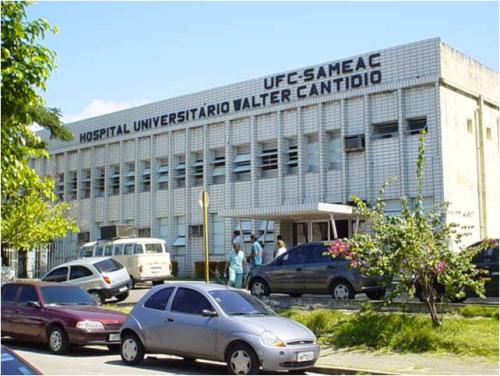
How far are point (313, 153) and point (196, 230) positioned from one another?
24.8 feet

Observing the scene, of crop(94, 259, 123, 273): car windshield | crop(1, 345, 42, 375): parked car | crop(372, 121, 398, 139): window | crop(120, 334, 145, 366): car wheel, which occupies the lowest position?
crop(120, 334, 145, 366): car wheel

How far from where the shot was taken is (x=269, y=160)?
3159 centimetres

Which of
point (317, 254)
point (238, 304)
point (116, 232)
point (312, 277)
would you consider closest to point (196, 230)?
point (116, 232)

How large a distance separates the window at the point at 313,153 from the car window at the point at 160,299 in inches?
688

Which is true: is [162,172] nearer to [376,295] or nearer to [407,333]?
[376,295]

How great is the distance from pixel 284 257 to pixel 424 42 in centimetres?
1165

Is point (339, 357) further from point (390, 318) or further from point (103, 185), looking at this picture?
point (103, 185)

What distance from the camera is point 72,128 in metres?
41.3

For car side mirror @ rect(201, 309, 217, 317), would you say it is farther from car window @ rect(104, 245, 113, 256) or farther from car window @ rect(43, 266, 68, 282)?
car window @ rect(104, 245, 113, 256)

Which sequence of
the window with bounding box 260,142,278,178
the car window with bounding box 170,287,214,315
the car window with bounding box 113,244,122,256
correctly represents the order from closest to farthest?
the car window with bounding box 170,287,214,315 → the car window with bounding box 113,244,122,256 → the window with bounding box 260,142,278,178

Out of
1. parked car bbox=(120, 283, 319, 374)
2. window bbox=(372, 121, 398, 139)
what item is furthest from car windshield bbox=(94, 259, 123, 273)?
window bbox=(372, 121, 398, 139)

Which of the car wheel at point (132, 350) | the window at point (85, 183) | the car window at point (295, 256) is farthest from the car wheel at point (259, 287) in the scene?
the window at point (85, 183)

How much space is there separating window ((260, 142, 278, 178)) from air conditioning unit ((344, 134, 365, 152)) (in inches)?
149

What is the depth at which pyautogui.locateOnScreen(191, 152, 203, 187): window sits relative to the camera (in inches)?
1359
